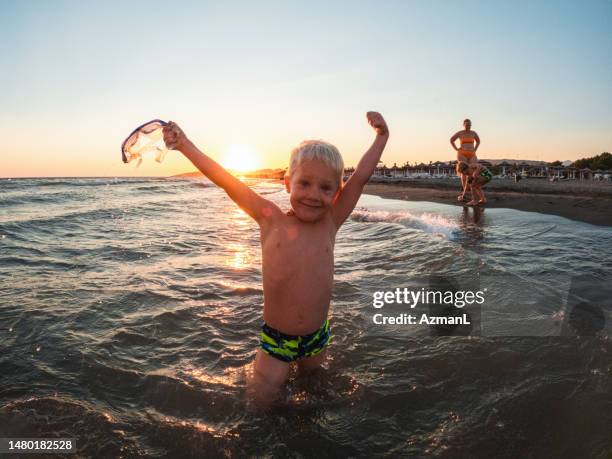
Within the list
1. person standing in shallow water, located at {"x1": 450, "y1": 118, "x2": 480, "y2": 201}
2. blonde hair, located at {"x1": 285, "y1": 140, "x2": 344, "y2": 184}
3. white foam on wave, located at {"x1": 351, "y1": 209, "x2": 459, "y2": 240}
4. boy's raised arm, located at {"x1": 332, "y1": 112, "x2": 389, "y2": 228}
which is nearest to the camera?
blonde hair, located at {"x1": 285, "y1": 140, "x2": 344, "y2": 184}

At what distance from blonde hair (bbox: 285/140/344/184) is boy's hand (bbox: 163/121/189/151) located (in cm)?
76

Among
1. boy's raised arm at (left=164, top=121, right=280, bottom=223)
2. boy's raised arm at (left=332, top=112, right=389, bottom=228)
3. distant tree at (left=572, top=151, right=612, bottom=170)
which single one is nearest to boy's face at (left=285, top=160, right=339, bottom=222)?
boy's raised arm at (left=332, top=112, right=389, bottom=228)

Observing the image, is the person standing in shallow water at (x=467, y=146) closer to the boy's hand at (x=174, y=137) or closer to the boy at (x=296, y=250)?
the boy at (x=296, y=250)

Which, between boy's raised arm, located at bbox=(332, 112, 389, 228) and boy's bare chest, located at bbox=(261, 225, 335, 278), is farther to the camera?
boy's raised arm, located at bbox=(332, 112, 389, 228)

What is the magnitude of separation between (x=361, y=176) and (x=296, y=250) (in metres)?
0.77

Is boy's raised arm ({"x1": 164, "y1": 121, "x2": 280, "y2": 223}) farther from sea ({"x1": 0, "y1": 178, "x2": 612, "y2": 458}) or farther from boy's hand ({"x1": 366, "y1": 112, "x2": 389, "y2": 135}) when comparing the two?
sea ({"x1": 0, "y1": 178, "x2": 612, "y2": 458})

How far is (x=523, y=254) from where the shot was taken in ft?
19.6

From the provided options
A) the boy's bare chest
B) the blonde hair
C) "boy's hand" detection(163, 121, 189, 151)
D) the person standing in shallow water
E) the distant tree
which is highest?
the distant tree

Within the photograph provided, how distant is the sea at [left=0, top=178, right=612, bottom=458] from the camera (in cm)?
219

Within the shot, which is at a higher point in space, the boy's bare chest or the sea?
the boy's bare chest

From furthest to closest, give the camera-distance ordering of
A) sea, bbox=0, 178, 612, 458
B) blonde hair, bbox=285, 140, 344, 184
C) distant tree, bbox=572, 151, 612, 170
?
distant tree, bbox=572, 151, 612, 170
blonde hair, bbox=285, 140, 344, 184
sea, bbox=0, 178, 612, 458

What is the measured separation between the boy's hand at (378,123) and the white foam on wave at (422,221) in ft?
16.6

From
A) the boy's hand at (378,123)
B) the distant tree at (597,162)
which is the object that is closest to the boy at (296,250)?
the boy's hand at (378,123)

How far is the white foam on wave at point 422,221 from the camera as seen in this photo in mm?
8604
